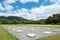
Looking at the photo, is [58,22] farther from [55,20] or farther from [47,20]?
[47,20]

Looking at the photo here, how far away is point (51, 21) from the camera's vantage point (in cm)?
3606

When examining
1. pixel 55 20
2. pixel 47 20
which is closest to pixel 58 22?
pixel 55 20

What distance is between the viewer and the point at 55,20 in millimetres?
35031

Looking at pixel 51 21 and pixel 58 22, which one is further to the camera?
pixel 51 21

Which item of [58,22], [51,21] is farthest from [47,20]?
[58,22]

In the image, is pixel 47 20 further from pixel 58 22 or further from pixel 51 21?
pixel 58 22

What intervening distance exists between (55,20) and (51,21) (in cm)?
136

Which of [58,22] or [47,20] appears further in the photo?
[47,20]

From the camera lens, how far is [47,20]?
124ft

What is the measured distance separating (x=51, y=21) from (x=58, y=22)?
2607mm

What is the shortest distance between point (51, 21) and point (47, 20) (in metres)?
2.03

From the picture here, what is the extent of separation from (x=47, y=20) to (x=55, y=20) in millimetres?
3311

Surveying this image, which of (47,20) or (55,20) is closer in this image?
(55,20)
